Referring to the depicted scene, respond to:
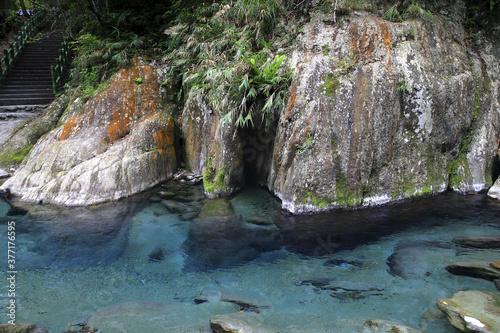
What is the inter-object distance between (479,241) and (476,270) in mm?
1357

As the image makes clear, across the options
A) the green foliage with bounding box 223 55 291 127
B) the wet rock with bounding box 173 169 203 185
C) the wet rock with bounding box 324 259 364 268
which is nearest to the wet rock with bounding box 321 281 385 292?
the wet rock with bounding box 324 259 364 268

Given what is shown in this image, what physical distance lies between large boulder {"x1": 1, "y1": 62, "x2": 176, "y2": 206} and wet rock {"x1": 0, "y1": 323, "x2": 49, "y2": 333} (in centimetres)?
477

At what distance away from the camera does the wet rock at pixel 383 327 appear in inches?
125

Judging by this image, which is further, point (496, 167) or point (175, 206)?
point (496, 167)

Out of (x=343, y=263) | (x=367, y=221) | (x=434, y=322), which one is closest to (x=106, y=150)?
(x=343, y=263)

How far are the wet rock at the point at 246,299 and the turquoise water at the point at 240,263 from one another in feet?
0.08

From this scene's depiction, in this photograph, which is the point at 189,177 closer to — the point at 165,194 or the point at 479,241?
the point at 165,194

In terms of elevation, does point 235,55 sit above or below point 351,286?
above

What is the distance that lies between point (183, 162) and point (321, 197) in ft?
17.3

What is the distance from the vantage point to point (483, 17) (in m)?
8.69

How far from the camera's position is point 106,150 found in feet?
29.6

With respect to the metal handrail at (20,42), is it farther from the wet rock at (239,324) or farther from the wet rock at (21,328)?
the wet rock at (239,324)

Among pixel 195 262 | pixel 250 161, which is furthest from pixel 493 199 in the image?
pixel 195 262

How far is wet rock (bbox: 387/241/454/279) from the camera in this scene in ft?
14.9
